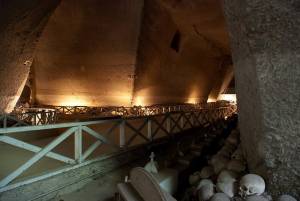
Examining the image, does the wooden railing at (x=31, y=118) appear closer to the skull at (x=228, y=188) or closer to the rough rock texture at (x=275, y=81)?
the skull at (x=228, y=188)

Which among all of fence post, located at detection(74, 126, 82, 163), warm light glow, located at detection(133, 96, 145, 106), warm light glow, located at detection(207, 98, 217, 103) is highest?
warm light glow, located at detection(207, 98, 217, 103)

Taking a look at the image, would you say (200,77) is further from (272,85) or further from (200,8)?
(272,85)

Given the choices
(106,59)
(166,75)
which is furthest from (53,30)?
(166,75)

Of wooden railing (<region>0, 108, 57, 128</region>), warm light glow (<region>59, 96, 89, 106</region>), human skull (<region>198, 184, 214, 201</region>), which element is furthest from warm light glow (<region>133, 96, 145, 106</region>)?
human skull (<region>198, 184, 214, 201</region>)

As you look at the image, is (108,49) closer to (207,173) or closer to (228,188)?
(207,173)

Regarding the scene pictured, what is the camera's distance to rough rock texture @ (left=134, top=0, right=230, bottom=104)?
Answer: 10.2 m

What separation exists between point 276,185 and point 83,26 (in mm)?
9419

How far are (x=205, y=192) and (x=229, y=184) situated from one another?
277mm

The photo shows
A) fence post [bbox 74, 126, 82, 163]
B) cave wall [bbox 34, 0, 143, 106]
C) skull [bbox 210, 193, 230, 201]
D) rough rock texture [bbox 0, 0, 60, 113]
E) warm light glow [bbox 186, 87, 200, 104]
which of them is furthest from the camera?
warm light glow [bbox 186, 87, 200, 104]

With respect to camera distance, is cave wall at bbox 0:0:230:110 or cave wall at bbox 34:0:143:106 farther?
cave wall at bbox 34:0:143:106

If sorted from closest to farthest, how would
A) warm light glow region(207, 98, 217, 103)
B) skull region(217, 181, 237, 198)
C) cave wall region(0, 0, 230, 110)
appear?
skull region(217, 181, 237, 198) → cave wall region(0, 0, 230, 110) → warm light glow region(207, 98, 217, 103)

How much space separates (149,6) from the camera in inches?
375

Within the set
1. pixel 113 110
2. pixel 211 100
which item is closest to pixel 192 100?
pixel 211 100

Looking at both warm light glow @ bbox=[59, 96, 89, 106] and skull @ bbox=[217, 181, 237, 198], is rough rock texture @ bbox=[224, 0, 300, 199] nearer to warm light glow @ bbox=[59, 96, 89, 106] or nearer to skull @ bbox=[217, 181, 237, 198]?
skull @ bbox=[217, 181, 237, 198]
